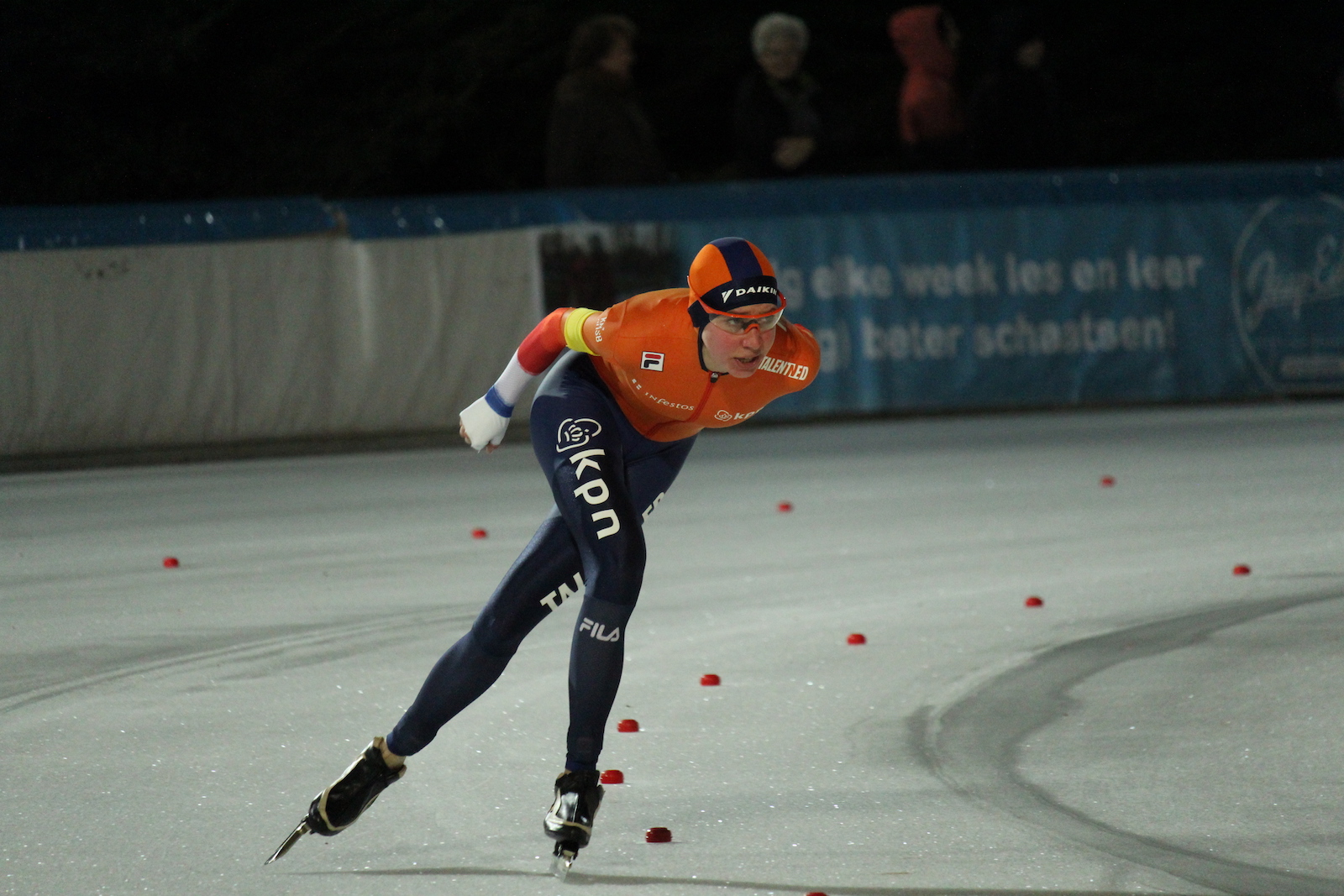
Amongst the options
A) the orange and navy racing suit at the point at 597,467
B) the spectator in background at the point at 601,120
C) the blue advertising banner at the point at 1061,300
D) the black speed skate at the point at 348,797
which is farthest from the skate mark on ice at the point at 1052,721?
the blue advertising banner at the point at 1061,300

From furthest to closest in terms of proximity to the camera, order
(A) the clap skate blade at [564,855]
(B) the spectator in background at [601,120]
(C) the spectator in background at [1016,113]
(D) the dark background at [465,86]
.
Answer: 1. (D) the dark background at [465,86]
2. (C) the spectator in background at [1016,113]
3. (B) the spectator in background at [601,120]
4. (A) the clap skate blade at [564,855]

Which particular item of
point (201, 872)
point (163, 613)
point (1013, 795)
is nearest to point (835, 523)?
point (163, 613)

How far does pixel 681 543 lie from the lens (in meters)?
8.77

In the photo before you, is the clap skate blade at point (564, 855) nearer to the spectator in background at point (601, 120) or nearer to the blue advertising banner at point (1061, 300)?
A: the spectator in background at point (601, 120)

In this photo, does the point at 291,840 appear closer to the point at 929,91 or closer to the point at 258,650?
the point at 258,650

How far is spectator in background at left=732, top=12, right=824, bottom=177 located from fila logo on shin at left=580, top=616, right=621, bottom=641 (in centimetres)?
1007

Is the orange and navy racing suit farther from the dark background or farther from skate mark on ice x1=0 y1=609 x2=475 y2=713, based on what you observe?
the dark background

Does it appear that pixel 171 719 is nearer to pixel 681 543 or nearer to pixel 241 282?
pixel 681 543

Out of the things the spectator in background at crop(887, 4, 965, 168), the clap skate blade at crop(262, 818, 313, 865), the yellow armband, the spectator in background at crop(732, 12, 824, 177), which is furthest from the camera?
the spectator in background at crop(887, 4, 965, 168)

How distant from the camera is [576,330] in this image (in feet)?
14.6

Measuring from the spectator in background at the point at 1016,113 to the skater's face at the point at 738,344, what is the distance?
1134 centimetres

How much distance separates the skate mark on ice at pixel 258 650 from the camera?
587 cm

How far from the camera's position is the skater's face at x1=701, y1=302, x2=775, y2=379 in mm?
4156

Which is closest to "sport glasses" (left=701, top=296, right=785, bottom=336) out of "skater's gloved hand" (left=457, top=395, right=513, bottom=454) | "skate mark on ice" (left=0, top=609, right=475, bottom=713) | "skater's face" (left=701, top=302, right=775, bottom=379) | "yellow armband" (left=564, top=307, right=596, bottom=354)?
"skater's face" (left=701, top=302, right=775, bottom=379)
